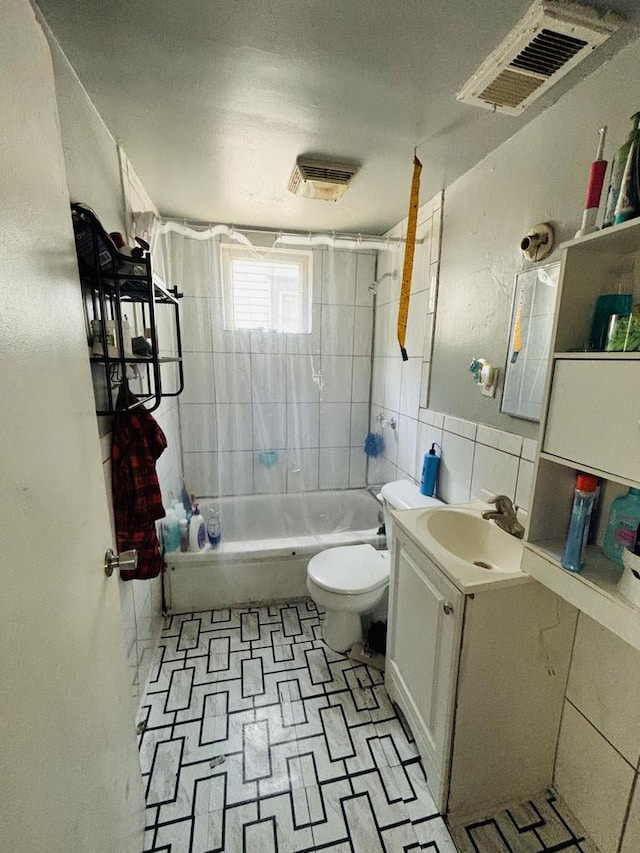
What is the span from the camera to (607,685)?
1.03 m

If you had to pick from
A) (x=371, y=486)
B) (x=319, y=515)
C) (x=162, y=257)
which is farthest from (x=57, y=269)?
(x=371, y=486)

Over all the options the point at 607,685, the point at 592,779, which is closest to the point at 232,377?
the point at 607,685

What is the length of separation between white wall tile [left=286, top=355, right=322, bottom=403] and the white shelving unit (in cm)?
146

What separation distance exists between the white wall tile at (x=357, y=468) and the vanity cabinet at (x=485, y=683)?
1.34 metres

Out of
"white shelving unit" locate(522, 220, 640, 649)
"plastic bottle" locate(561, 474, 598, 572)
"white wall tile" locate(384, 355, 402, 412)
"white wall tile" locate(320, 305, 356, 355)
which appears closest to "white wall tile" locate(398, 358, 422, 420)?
"white wall tile" locate(384, 355, 402, 412)

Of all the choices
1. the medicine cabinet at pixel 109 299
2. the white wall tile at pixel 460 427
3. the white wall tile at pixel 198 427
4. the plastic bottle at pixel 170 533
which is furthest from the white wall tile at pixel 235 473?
the white wall tile at pixel 460 427

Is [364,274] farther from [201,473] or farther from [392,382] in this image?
[201,473]

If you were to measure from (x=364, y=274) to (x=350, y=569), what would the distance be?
180 cm

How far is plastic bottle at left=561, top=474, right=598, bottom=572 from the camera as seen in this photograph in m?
0.86

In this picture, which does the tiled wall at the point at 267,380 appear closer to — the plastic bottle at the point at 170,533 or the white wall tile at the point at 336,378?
the white wall tile at the point at 336,378

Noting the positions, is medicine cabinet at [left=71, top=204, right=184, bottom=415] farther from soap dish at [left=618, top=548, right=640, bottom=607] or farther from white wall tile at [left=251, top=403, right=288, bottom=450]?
soap dish at [left=618, top=548, right=640, bottom=607]

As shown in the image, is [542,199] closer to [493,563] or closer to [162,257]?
[493,563]

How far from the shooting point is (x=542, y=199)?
1.20 m

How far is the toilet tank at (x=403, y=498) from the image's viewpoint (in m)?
1.75
